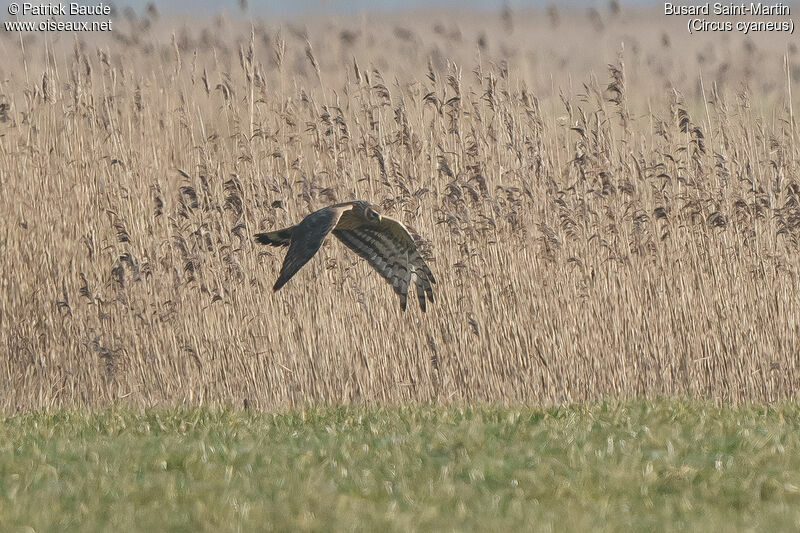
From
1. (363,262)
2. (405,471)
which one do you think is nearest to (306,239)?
(405,471)

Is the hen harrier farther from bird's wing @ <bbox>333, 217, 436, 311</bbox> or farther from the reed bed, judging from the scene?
the reed bed

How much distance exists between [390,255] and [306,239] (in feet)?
4.12

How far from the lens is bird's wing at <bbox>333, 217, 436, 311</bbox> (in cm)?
733

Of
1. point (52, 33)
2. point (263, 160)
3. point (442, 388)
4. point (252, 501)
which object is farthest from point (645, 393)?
point (52, 33)

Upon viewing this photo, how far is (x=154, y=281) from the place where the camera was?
813cm

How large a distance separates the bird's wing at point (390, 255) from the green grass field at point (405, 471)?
970mm

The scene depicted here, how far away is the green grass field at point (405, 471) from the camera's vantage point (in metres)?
4.31

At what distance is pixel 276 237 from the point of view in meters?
7.12

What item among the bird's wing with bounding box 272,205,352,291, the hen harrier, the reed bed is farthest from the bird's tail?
the reed bed

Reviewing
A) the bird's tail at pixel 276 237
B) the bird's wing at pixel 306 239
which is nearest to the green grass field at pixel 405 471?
the bird's wing at pixel 306 239

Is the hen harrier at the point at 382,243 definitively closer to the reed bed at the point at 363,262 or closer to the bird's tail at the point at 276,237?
A: the bird's tail at the point at 276,237

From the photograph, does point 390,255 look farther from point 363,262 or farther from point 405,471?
point 405,471

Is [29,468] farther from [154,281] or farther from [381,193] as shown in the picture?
[381,193]

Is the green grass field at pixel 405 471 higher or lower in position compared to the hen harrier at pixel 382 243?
lower
